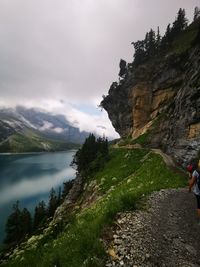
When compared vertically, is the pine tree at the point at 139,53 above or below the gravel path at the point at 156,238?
above

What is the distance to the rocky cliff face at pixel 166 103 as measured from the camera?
46.3 meters

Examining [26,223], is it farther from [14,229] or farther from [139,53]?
[139,53]

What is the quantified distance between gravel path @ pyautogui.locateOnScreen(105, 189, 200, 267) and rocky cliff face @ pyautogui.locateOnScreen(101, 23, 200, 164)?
24.0 meters

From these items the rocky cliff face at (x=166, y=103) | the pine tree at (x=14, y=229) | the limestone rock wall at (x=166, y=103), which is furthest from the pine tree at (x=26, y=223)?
the rocky cliff face at (x=166, y=103)

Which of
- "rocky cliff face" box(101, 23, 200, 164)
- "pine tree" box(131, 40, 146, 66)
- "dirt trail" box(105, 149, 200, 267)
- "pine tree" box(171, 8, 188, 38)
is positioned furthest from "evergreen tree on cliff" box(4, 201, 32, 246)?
"pine tree" box(171, 8, 188, 38)

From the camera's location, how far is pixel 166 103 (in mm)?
83688

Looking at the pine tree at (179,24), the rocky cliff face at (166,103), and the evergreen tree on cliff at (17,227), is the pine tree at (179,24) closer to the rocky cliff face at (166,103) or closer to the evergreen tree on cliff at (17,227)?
the rocky cliff face at (166,103)

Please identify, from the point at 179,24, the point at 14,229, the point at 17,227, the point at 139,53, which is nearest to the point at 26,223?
the point at 17,227

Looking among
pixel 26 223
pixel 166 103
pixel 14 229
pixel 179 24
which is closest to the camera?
pixel 14 229

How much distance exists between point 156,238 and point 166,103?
74.5m

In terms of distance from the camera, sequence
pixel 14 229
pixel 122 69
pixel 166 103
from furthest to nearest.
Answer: pixel 122 69 < pixel 166 103 < pixel 14 229

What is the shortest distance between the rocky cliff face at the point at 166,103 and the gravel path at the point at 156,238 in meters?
24.0

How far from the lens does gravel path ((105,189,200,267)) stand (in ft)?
37.2

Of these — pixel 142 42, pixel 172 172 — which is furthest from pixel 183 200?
pixel 142 42
